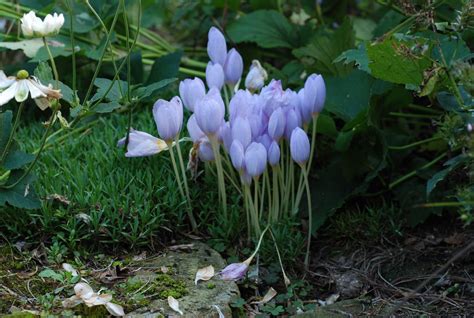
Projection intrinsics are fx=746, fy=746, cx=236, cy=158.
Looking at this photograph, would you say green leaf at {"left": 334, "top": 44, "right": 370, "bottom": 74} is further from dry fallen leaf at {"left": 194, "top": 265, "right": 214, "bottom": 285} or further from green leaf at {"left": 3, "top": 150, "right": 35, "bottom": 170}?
green leaf at {"left": 3, "top": 150, "right": 35, "bottom": 170}

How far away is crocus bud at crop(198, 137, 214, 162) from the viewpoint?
2238mm

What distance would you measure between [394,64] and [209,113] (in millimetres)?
538

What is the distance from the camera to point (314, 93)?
2201 millimetres

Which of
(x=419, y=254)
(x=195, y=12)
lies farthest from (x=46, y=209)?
(x=195, y=12)

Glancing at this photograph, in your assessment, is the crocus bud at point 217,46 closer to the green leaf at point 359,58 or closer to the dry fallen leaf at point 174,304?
the green leaf at point 359,58

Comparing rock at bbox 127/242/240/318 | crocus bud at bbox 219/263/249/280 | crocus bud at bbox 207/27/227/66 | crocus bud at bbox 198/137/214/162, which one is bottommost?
rock at bbox 127/242/240/318

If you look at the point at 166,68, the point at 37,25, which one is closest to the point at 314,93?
the point at 166,68

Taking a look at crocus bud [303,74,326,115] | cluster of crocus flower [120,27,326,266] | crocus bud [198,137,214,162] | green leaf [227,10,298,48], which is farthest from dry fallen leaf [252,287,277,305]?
green leaf [227,10,298,48]

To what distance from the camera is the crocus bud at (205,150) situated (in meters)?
2.24

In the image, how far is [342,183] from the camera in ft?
8.11

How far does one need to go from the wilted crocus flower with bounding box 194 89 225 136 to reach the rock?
38 cm

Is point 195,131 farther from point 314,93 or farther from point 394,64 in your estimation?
point 394,64

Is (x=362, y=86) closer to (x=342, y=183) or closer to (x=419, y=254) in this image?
(x=342, y=183)

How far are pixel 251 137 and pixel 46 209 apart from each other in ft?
2.05
